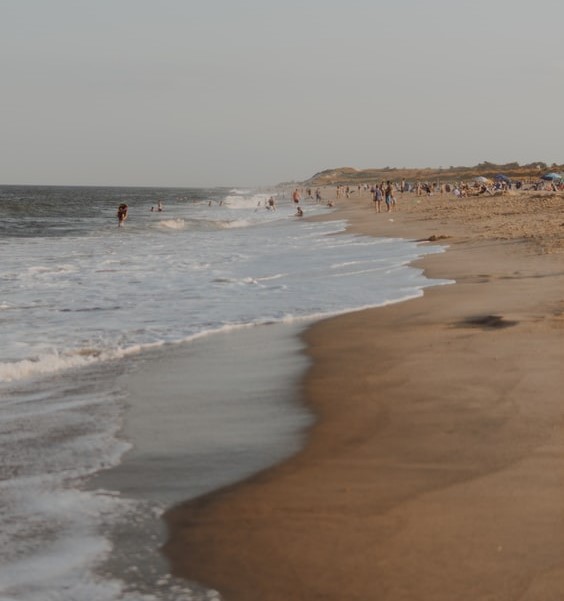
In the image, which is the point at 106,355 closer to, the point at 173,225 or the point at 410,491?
the point at 410,491

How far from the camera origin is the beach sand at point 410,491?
11.9ft

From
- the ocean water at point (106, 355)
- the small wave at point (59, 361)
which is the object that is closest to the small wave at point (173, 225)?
the ocean water at point (106, 355)

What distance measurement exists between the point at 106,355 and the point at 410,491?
205 inches

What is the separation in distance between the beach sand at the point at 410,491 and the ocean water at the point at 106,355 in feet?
1.04

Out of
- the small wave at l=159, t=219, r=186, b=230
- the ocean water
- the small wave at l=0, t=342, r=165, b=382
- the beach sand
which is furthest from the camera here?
the small wave at l=159, t=219, r=186, b=230

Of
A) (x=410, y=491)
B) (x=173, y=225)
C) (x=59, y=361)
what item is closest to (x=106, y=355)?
(x=59, y=361)

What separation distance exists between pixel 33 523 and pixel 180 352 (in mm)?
5050

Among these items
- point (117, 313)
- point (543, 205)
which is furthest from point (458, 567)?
point (543, 205)

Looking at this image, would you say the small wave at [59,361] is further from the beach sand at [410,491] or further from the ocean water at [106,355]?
the beach sand at [410,491]

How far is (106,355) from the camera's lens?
30.0 feet

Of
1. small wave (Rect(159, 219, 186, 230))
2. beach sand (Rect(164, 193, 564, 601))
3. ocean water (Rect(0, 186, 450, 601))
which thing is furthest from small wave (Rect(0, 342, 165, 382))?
small wave (Rect(159, 219, 186, 230))

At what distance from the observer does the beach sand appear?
11.9 feet

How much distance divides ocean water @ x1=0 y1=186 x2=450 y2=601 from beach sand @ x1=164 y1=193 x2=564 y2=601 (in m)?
0.32

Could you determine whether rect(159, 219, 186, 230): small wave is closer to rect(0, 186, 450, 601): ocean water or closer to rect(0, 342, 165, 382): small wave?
rect(0, 186, 450, 601): ocean water
